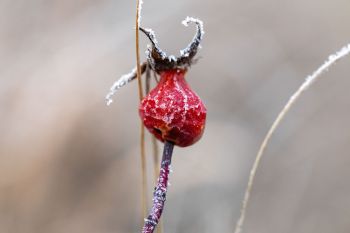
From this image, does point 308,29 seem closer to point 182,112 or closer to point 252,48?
point 252,48

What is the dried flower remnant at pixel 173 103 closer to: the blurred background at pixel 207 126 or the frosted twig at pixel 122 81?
the frosted twig at pixel 122 81

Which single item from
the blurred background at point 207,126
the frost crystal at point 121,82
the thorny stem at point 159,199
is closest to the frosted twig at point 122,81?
the frost crystal at point 121,82

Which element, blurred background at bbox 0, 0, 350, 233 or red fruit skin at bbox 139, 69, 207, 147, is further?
blurred background at bbox 0, 0, 350, 233

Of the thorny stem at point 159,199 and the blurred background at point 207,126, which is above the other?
the blurred background at point 207,126

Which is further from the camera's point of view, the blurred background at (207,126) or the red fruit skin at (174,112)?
the blurred background at (207,126)

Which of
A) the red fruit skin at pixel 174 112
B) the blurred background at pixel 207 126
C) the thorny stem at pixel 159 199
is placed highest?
the blurred background at pixel 207 126

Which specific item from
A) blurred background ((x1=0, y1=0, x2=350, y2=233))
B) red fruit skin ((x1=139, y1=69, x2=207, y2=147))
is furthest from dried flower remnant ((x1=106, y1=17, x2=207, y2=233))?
blurred background ((x1=0, y1=0, x2=350, y2=233))

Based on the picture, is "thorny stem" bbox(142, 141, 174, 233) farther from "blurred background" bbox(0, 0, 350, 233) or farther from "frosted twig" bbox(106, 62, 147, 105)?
"blurred background" bbox(0, 0, 350, 233)

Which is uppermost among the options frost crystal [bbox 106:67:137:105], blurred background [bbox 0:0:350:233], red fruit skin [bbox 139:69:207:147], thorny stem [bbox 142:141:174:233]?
blurred background [bbox 0:0:350:233]
